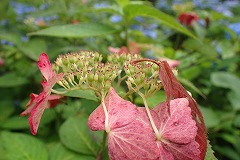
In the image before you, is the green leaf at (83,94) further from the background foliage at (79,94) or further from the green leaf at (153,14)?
the green leaf at (153,14)

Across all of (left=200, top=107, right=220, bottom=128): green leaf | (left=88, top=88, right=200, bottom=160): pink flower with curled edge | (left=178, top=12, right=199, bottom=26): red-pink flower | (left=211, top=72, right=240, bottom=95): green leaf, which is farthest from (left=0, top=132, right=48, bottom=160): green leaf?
(left=178, top=12, right=199, bottom=26): red-pink flower

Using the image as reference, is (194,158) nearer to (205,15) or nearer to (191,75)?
(191,75)

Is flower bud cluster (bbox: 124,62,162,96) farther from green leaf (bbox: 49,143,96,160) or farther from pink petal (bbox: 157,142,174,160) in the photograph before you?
green leaf (bbox: 49,143,96,160)

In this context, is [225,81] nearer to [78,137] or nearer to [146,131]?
[78,137]

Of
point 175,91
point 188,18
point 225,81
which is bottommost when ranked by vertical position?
point 225,81

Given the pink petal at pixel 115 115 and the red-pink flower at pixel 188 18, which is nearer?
the pink petal at pixel 115 115

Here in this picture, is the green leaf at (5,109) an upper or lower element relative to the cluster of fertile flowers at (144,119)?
lower

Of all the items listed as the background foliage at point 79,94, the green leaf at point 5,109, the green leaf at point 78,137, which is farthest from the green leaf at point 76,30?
the green leaf at point 5,109

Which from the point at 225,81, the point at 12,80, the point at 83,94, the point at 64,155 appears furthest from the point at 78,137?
the point at 225,81
